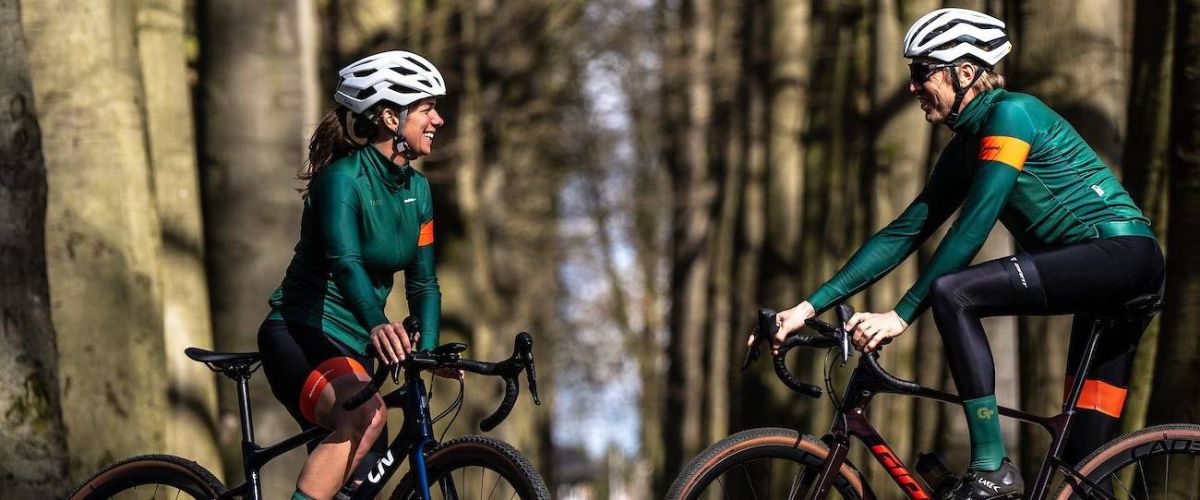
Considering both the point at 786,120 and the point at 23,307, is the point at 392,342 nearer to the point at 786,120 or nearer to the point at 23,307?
the point at 23,307

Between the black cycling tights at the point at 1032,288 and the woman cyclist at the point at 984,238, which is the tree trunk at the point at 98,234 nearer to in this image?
the woman cyclist at the point at 984,238

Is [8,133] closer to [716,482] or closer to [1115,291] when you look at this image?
[716,482]

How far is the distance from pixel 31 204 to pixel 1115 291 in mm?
3760

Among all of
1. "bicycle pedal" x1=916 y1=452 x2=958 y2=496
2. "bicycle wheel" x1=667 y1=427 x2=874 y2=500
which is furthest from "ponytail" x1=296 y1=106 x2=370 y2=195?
"bicycle pedal" x1=916 y1=452 x2=958 y2=496

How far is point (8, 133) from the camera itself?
6.29 metres

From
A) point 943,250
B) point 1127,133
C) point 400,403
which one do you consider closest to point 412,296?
point 400,403

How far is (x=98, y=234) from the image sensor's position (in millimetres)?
7832

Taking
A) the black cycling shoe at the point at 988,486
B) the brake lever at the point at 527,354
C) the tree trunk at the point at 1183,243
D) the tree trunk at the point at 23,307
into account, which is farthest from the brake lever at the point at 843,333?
the tree trunk at the point at 23,307

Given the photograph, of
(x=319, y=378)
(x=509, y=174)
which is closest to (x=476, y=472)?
(x=319, y=378)

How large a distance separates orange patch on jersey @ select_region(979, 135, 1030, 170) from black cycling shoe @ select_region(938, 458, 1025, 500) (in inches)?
33.3

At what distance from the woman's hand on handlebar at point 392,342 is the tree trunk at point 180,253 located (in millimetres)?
4687

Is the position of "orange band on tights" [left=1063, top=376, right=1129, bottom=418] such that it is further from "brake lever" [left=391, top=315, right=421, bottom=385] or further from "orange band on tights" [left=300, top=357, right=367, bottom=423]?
"orange band on tights" [left=300, top=357, right=367, bottom=423]

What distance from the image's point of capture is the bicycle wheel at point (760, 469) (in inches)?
194

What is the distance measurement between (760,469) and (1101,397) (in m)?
1.08
